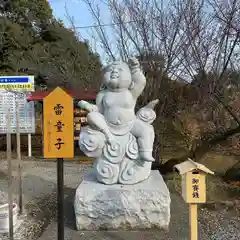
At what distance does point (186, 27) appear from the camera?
280 inches

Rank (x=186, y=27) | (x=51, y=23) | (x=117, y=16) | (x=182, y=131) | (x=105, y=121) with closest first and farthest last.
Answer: (x=105, y=121) < (x=186, y=27) < (x=117, y=16) < (x=182, y=131) < (x=51, y=23)

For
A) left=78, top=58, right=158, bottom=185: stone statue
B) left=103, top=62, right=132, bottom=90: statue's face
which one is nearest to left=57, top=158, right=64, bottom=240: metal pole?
left=78, top=58, right=158, bottom=185: stone statue

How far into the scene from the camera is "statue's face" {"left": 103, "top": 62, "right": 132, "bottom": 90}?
4949 mm

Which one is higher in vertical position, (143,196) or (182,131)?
(182,131)

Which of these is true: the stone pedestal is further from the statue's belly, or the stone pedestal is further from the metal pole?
the metal pole

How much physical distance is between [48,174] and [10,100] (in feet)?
13.0

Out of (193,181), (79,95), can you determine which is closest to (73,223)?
(193,181)

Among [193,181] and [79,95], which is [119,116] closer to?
[193,181]

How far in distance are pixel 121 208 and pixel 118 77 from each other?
1681 mm

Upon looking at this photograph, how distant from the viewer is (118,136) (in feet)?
16.3

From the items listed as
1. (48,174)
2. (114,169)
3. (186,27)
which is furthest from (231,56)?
(48,174)

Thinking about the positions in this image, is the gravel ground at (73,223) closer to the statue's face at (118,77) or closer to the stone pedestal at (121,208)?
the stone pedestal at (121,208)

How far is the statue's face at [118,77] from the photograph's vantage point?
4949 millimetres

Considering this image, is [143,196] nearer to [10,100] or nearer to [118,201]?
[118,201]
